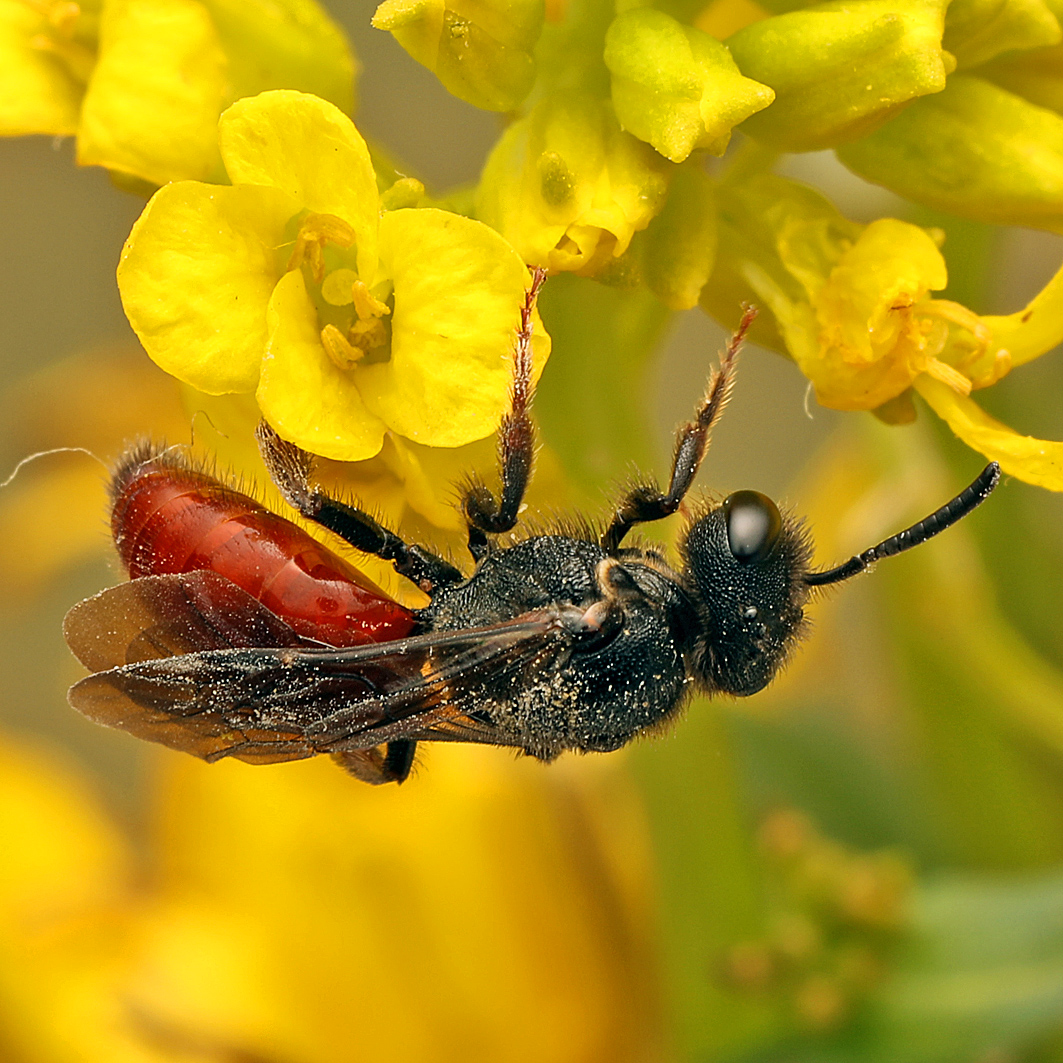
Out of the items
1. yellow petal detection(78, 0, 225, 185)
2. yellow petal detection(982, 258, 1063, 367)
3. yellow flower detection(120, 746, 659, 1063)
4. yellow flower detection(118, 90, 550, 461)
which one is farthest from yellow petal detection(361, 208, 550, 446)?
yellow flower detection(120, 746, 659, 1063)

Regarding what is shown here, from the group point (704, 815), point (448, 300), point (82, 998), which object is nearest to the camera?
point (448, 300)

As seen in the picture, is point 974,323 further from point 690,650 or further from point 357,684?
point 357,684

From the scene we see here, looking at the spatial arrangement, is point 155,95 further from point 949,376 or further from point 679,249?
point 949,376

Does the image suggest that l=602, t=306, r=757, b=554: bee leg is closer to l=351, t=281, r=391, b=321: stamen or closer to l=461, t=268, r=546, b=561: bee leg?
l=461, t=268, r=546, b=561: bee leg

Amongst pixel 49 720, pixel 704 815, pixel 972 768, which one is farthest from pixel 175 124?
pixel 49 720

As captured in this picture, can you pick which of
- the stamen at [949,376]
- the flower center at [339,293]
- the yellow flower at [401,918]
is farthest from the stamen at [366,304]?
the yellow flower at [401,918]

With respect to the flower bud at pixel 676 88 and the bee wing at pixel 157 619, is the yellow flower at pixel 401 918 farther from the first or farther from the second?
the flower bud at pixel 676 88
